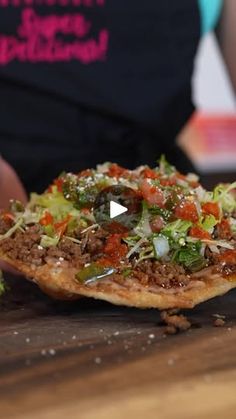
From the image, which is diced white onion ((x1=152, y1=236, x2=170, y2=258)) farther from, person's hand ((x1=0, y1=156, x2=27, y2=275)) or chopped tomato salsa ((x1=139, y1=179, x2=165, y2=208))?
person's hand ((x1=0, y1=156, x2=27, y2=275))

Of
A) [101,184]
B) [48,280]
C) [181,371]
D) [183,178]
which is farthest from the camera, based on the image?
[183,178]

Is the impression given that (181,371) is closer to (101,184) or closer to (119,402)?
(119,402)

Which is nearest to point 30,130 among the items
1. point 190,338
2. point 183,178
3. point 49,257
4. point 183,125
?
point 183,125

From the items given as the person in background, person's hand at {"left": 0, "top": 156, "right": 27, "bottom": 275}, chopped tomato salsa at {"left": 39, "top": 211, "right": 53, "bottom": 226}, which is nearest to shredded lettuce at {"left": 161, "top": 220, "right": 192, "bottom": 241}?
chopped tomato salsa at {"left": 39, "top": 211, "right": 53, "bottom": 226}

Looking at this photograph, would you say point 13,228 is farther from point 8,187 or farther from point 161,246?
point 8,187

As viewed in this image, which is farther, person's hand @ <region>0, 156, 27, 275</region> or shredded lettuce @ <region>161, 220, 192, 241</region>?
person's hand @ <region>0, 156, 27, 275</region>

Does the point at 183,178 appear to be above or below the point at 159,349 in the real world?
above
